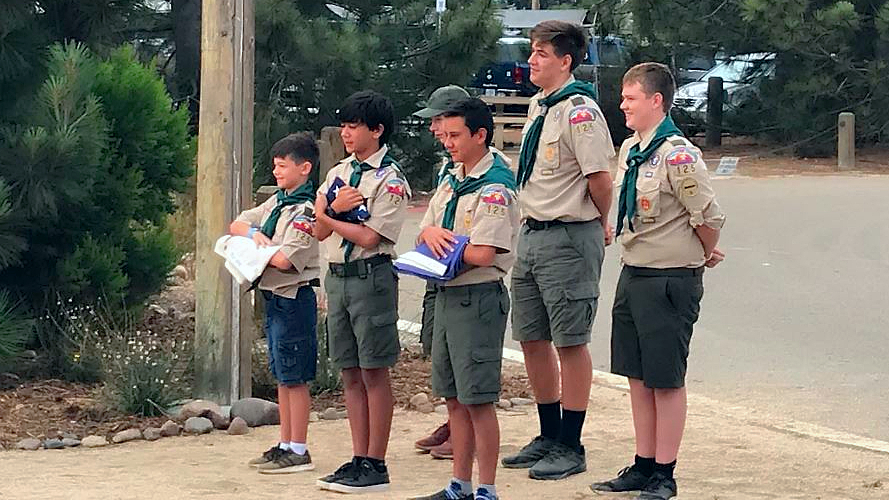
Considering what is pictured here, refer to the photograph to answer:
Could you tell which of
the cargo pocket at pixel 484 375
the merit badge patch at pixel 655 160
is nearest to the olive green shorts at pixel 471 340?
the cargo pocket at pixel 484 375

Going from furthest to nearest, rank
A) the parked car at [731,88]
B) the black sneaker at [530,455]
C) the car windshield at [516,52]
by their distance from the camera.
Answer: the car windshield at [516,52] → the parked car at [731,88] → the black sneaker at [530,455]

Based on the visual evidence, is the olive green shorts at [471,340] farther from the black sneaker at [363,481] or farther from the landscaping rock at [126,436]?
the landscaping rock at [126,436]

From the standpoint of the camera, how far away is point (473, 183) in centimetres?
533

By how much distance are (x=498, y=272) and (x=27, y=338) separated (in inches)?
146

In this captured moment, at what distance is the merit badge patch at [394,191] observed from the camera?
18.9 ft

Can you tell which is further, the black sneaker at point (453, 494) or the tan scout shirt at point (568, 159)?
the tan scout shirt at point (568, 159)

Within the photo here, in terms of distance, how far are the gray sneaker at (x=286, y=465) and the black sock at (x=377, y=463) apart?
1.42ft

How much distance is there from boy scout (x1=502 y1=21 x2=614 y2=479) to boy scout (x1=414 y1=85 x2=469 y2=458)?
40cm

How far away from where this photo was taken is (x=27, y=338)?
313 inches

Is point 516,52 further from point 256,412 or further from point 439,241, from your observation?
point 439,241

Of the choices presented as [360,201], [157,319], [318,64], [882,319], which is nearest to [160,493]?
[360,201]

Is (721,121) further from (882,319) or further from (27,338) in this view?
(27,338)

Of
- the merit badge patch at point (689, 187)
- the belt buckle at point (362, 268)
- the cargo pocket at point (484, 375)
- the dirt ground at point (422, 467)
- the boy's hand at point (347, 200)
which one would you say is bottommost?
the dirt ground at point (422, 467)

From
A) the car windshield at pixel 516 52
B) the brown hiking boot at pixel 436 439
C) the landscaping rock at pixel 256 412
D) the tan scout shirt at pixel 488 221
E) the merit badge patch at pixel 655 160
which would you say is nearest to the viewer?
the tan scout shirt at pixel 488 221
